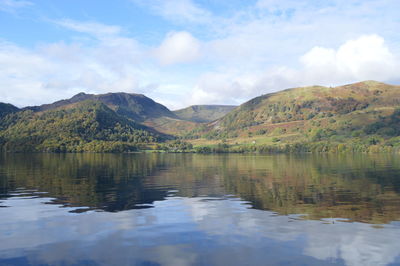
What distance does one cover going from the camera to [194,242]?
83.0ft

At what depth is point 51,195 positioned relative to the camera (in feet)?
161

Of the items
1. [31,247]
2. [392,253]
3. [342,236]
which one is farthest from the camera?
[342,236]

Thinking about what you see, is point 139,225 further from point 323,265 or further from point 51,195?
point 51,195

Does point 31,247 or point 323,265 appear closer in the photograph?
point 323,265

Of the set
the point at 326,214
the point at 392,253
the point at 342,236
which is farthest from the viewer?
the point at 326,214

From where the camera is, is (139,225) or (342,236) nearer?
(342,236)

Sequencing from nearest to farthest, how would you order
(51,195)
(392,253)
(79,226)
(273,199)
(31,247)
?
(392,253), (31,247), (79,226), (273,199), (51,195)

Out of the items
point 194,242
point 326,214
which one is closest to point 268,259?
point 194,242

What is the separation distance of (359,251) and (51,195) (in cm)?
4066

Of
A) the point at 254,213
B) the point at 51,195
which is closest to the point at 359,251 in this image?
the point at 254,213

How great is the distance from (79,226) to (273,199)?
24288 mm

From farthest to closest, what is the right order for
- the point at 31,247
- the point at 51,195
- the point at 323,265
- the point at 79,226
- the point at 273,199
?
1. the point at 51,195
2. the point at 273,199
3. the point at 79,226
4. the point at 31,247
5. the point at 323,265

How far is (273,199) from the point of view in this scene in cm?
4434

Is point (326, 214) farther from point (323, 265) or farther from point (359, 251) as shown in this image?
point (323, 265)
